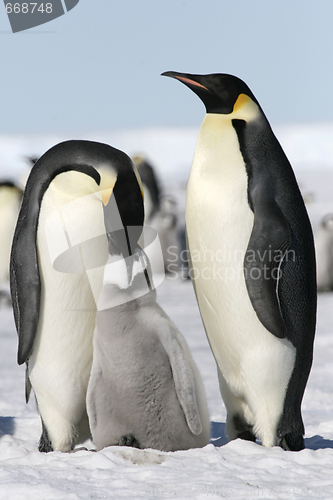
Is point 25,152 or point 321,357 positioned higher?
point 25,152

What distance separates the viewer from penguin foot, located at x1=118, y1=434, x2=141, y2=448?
2.50m

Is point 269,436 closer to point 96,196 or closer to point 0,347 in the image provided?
point 96,196

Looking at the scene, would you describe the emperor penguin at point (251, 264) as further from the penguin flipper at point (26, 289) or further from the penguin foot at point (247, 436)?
the penguin flipper at point (26, 289)

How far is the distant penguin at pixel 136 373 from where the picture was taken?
2.46 m

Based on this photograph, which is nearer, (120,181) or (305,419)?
(120,181)

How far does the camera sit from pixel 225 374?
2834 millimetres

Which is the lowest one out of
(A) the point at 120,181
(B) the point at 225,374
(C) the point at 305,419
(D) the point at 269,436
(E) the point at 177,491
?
(C) the point at 305,419

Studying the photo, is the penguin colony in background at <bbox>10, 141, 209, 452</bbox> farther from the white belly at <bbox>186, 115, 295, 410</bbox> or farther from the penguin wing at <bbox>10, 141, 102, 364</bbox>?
the white belly at <bbox>186, 115, 295, 410</bbox>

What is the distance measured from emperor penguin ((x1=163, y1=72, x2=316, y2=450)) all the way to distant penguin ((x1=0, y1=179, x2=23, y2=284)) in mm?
6960

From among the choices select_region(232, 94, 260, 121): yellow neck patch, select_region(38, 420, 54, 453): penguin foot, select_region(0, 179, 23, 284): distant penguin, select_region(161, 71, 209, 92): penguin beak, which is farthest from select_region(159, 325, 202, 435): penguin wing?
select_region(0, 179, 23, 284): distant penguin

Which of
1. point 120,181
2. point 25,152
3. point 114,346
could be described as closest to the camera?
point 114,346

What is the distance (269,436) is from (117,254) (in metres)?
1.05

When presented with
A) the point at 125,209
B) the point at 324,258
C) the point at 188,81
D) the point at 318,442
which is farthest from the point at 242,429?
the point at 324,258

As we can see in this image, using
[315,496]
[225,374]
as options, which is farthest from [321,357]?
[315,496]
